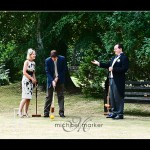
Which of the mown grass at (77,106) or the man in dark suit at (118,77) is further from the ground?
the man in dark suit at (118,77)

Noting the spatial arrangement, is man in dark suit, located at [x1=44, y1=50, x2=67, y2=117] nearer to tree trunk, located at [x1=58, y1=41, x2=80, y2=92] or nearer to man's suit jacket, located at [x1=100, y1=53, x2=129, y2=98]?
man's suit jacket, located at [x1=100, y1=53, x2=129, y2=98]

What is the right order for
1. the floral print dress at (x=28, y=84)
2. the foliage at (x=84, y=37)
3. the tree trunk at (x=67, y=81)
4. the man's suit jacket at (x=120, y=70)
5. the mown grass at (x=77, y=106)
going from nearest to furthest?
1. the man's suit jacket at (x=120, y=70)
2. the floral print dress at (x=28, y=84)
3. the foliage at (x=84, y=37)
4. the mown grass at (x=77, y=106)
5. the tree trunk at (x=67, y=81)

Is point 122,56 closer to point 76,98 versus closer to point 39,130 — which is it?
point 39,130

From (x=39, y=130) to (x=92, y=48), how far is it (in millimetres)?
8646

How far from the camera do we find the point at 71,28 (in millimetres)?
19156

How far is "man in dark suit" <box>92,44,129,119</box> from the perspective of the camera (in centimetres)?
1180

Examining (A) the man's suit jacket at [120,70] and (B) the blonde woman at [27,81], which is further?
(B) the blonde woman at [27,81]

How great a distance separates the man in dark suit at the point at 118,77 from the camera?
1180cm

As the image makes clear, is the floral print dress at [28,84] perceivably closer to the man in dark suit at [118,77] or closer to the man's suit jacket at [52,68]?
the man's suit jacket at [52,68]

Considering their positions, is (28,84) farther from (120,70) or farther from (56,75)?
(120,70)

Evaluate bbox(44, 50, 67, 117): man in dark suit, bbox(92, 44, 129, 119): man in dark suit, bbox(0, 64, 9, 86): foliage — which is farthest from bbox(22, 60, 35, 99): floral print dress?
bbox(0, 64, 9, 86): foliage

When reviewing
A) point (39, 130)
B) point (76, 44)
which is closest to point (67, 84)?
point (76, 44)

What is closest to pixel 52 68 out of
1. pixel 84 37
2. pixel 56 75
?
pixel 56 75

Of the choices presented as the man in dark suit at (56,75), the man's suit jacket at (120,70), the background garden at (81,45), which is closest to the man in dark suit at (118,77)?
the man's suit jacket at (120,70)
